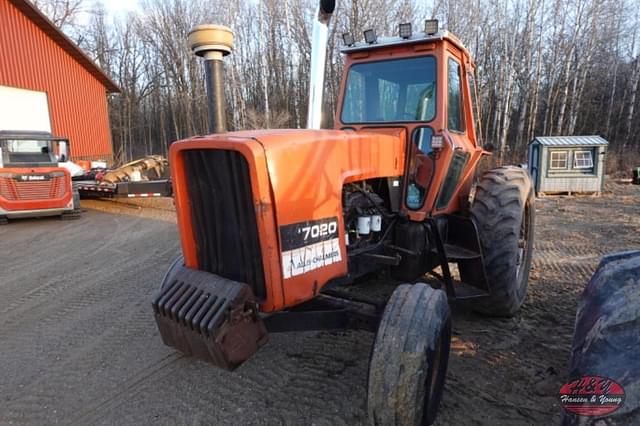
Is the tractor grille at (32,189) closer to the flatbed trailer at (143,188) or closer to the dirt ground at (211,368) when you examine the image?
the flatbed trailer at (143,188)

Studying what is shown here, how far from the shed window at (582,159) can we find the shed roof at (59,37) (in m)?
17.5

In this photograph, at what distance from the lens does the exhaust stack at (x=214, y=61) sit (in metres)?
4.17

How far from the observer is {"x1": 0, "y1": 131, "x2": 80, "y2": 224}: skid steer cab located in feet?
29.1

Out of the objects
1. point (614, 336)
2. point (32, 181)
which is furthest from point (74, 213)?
point (614, 336)

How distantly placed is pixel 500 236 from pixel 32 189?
9.38 m

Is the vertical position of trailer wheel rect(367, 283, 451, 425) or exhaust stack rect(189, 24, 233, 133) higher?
exhaust stack rect(189, 24, 233, 133)

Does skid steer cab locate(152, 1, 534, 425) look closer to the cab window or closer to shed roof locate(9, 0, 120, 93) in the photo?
the cab window

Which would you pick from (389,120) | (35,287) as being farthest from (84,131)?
(389,120)

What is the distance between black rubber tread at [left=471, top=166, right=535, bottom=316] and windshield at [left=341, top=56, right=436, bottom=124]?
0.94 meters

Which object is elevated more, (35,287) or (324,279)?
(324,279)

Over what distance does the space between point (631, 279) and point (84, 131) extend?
18882 mm

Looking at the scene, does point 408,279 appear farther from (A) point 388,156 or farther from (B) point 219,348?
(B) point 219,348

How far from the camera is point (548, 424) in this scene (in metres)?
2.47

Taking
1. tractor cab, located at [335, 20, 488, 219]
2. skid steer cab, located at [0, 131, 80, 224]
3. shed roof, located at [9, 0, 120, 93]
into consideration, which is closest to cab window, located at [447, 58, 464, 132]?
tractor cab, located at [335, 20, 488, 219]
